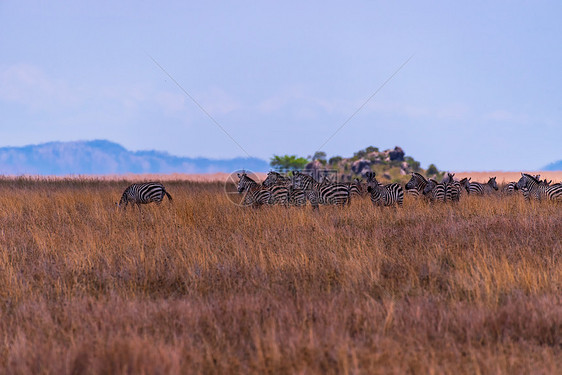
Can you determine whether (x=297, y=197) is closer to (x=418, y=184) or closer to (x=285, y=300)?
(x=418, y=184)

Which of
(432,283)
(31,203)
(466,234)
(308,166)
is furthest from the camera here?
(308,166)

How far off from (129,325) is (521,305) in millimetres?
4786

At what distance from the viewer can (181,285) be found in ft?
23.0

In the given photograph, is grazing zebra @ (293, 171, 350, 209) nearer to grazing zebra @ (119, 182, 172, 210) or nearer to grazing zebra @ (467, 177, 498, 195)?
grazing zebra @ (119, 182, 172, 210)

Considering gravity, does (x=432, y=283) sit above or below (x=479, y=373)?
above

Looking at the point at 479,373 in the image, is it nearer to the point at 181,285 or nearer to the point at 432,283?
the point at 432,283

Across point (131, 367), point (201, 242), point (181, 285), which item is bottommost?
point (131, 367)

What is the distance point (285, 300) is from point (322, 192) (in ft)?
32.3

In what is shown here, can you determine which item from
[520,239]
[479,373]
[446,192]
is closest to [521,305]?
[479,373]

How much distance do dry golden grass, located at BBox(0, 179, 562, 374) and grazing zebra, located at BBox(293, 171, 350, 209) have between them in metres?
4.48

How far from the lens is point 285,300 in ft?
19.4

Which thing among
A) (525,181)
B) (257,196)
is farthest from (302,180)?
(525,181)

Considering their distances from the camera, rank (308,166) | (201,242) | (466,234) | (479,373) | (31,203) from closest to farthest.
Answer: (479,373)
(201,242)
(466,234)
(31,203)
(308,166)

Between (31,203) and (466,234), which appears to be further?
(31,203)
